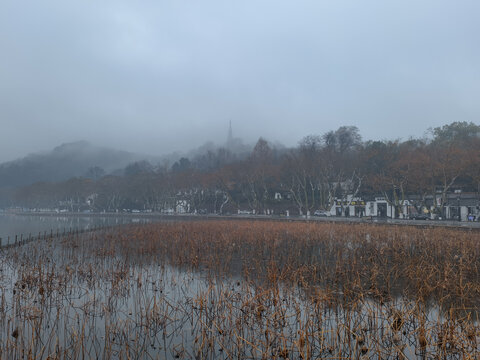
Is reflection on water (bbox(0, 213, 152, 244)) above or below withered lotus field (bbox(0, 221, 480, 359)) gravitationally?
below

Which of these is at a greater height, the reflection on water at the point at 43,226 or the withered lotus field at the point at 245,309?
the withered lotus field at the point at 245,309

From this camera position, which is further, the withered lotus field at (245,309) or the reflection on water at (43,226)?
the reflection on water at (43,226)

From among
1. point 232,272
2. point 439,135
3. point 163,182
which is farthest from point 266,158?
point 232,272

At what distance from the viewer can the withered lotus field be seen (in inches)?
221

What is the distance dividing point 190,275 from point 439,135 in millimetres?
69569

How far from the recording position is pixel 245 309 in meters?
7.22

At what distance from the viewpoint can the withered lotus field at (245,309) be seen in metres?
5.61

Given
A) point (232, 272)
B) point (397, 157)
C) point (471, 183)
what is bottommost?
point (232, 272)

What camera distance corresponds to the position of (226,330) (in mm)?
6297

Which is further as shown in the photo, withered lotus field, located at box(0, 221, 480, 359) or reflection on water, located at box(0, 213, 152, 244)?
reflection on water, located at box(0, 213, 152, 244)

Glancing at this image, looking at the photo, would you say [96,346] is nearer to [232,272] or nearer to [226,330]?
[226,330]

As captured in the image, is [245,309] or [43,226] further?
[43,226]

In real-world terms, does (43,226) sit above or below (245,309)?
below

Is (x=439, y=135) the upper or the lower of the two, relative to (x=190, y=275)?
upper
